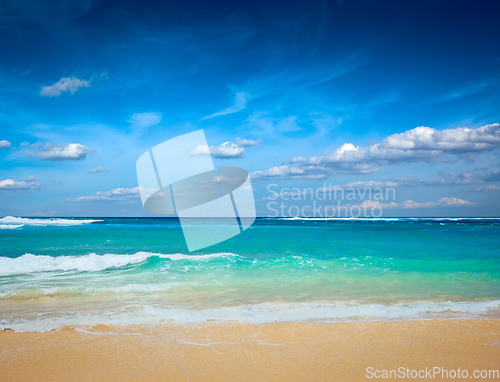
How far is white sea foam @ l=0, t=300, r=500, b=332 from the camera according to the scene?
5.12 metres

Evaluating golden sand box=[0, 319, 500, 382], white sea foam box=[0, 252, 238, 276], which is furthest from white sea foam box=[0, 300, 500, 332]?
white sea foam box=[0, 252, 238, 276]

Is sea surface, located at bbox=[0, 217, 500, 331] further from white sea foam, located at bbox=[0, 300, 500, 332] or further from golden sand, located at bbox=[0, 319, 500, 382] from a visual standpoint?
golden sand, located at bbox=[0, 319, 500, 382]

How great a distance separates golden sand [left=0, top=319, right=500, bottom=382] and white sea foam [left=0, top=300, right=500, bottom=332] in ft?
1.08

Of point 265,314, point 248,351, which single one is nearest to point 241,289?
point 265,314

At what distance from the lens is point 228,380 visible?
3.20 m

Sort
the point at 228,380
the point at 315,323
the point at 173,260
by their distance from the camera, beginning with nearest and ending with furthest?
the point at 228,380 < the point at 315,323 < the point at 173,260

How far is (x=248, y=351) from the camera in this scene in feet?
12.8

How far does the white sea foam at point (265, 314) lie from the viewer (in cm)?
512

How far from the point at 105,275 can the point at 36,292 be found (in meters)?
2.45

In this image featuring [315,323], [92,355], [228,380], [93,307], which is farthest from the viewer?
[93,307]

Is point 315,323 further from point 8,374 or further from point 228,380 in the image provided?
point 8,374

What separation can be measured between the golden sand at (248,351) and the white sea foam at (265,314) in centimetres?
33

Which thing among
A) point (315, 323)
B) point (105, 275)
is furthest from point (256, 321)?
point (105, 275)

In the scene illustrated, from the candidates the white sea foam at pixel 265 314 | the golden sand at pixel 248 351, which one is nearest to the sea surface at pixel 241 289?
the white sea foam at pixel 265 314
